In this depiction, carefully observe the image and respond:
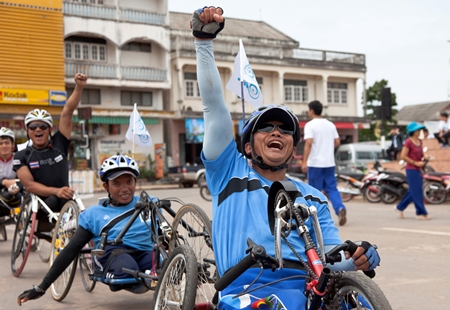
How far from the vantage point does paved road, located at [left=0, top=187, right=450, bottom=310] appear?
5539 mm

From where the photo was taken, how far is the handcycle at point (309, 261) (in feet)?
8.82

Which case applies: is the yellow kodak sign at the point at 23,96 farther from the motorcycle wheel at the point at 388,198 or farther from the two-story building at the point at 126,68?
the motorcycle wheel at the point at 388,198

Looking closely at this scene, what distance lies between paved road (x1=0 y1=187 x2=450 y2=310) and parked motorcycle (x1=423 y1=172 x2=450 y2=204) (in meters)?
4.35

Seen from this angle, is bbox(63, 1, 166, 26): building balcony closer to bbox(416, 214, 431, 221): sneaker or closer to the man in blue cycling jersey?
bbox(416, 214, 431, 221): sneaker

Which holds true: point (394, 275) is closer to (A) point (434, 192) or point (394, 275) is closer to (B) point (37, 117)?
(B) point (37, 117)

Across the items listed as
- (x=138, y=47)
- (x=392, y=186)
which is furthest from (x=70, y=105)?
(x=138, y=47)

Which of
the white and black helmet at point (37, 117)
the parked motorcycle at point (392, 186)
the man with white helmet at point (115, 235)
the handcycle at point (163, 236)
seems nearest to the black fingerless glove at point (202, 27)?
the handcycle at point (163, 236)

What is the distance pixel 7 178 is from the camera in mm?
9242

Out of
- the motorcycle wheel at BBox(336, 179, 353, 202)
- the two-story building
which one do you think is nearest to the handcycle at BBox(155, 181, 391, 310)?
the motorcycle wheel at BBox(336, 179, 353, 202)

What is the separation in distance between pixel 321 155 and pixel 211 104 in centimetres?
742

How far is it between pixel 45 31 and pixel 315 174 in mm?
25377

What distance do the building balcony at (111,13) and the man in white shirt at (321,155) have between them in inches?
1023

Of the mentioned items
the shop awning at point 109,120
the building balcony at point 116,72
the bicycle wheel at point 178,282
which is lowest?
the bicycle wheel at point 178,282

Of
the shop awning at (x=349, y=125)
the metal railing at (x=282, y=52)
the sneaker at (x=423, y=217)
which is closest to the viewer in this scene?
the sneaker at (x=423, y=217)
